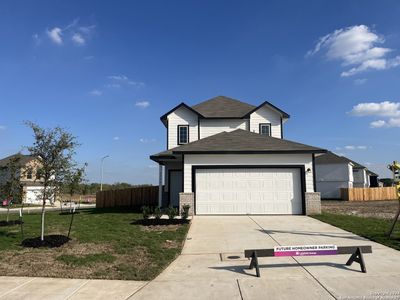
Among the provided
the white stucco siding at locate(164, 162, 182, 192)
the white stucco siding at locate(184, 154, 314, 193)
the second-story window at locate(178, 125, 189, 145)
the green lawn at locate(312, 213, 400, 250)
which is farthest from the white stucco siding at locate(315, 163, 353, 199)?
the green lawn at locate(312, 213, 400, 250)

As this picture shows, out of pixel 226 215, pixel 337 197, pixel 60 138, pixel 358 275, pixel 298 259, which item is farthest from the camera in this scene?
pixel 337 197

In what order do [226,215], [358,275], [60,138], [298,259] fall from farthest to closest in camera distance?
[226,215], [60,138], [298,259], [358,275]

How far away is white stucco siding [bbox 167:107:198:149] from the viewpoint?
83.0ft

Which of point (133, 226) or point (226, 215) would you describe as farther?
point (226, 215)

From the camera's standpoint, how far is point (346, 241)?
10672mm

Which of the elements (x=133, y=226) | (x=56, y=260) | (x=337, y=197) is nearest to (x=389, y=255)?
(x=56, y=260)

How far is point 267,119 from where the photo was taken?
25859 mm

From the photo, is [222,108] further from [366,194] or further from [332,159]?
[366,194]

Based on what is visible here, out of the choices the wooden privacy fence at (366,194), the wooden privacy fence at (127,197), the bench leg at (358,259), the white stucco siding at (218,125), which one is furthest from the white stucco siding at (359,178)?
the bench leg at (358,259)

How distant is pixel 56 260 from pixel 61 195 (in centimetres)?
307

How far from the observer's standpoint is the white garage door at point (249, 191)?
18109 mm

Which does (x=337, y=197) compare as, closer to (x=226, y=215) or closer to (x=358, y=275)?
(x=226, y=215)

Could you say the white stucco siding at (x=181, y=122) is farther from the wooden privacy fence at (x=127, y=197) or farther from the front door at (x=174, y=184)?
the wooden privacy fence at (x=127, y=197)

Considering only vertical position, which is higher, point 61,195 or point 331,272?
point 61,195
